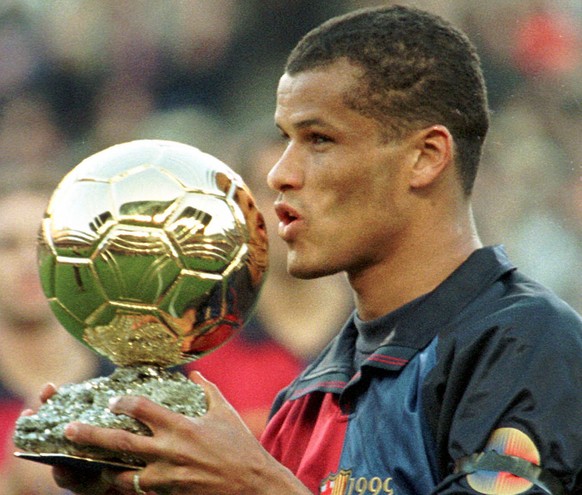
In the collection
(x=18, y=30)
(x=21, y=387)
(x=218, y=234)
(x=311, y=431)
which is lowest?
(x=21, y=387)

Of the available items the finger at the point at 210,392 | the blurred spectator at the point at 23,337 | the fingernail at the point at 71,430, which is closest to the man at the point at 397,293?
the finger at the point at 210,392

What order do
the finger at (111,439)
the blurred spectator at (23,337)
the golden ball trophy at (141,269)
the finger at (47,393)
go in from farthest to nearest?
the blurred spectator at (23,337) < the finger at (47,393) < the golden ball trophy at (141,269) < the finger at (111,439)

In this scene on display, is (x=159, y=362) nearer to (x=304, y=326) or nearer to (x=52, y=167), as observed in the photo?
(x=304, y=326)

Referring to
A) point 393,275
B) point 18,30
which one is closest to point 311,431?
point 393,275

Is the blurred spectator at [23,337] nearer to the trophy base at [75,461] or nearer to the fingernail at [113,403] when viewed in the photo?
the trophy base at [75,461]

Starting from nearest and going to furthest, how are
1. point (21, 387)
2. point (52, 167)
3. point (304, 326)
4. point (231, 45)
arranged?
1. point (21, 387)
2. point (304, 326)
3. point (52, 167)
4. point (231, 45)

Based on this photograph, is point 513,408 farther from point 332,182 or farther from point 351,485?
point 332,182

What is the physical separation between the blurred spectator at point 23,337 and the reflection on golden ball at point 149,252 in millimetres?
2379

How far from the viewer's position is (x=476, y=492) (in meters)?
1.93

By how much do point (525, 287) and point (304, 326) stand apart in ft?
9.07

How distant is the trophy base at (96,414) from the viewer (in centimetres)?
196

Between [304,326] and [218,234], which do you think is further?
[304,326]

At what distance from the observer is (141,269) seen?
2072mm

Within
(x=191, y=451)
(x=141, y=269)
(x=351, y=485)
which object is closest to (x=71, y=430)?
(x=191, y=451)
